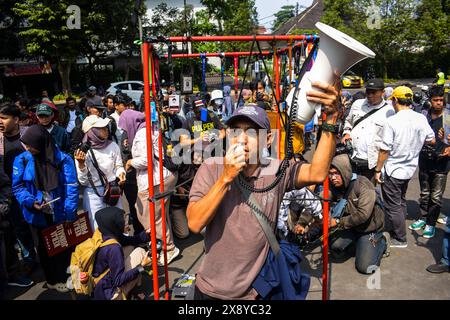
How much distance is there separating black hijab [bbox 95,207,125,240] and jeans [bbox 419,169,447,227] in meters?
3.86

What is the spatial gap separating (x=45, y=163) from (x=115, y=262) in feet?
4.19

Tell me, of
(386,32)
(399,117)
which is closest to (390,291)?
(399,117)

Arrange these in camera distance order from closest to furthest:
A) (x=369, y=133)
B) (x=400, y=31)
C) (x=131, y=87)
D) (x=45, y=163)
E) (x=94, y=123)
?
1. (x=45, y=163)
2. (x=94, y=123)
3. (x=369, y=133)
4. (x=131, y=87)
5. (x=400, y=31)

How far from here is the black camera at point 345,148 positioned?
4665mm

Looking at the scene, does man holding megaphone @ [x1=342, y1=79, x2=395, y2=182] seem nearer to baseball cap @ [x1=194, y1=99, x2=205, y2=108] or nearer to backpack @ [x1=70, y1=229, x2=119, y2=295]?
baseball cap @ [x1=194, y1=99, x2=205, y2=108]

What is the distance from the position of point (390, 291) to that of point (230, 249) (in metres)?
2.59

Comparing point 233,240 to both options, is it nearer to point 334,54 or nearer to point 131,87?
point 334,54

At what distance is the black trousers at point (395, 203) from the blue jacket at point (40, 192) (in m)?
3.63

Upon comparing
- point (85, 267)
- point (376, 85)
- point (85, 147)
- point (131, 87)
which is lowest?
point (85, 267)

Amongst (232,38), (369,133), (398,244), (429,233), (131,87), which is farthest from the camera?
(131,87)

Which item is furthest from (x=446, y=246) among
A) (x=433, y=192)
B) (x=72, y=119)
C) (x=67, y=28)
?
(x=67, y=28)

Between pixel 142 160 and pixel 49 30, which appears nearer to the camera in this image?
pixel 142 160

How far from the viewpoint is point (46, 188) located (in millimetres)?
3750

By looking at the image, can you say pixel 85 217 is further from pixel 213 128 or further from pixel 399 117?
pixel 399 117
